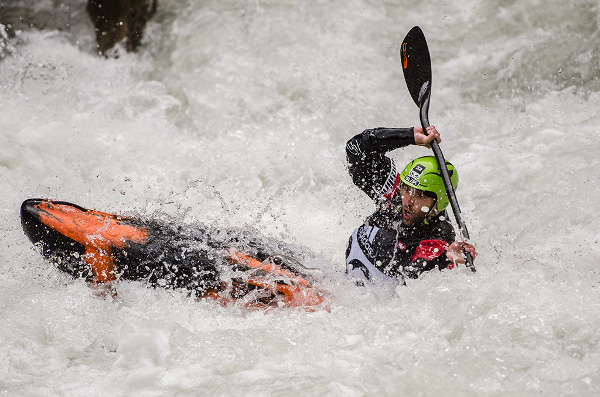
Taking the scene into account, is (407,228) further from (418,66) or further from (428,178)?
(418,66)

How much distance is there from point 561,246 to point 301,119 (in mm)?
2583

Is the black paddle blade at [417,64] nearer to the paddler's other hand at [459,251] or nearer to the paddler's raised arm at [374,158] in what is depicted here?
the paddler's raised arm at [374,158]

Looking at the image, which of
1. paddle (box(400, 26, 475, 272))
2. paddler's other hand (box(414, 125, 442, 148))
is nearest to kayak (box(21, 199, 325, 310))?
paddler's other hand (box(414, 125, 442, 148))

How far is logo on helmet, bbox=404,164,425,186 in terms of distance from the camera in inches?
107

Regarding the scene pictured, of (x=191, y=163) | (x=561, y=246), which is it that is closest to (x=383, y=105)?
(x=191, y=163)

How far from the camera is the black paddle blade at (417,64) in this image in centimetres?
324

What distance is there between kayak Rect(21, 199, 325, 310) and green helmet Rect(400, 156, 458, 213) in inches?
26.5

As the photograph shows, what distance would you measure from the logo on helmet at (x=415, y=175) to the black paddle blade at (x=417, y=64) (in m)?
0.59

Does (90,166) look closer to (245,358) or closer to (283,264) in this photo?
(283,264)

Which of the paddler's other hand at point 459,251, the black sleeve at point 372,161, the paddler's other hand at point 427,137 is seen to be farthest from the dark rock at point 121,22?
the paddler's other hand at point 459,251

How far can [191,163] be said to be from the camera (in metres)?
4.96

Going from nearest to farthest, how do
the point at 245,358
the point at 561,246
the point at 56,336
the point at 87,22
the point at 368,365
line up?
the point at 368,365, the point at 245,358, the point at 56,336, the point at 561,246, the point at 87,22

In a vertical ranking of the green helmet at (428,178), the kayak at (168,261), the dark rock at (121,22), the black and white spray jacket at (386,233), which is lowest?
the kayak at (168,261)

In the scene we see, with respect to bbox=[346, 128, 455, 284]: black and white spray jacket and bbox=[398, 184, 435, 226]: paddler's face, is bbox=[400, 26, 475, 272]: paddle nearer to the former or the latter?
bbox=[346, 128, 455, 284]: black and white spray jacket
